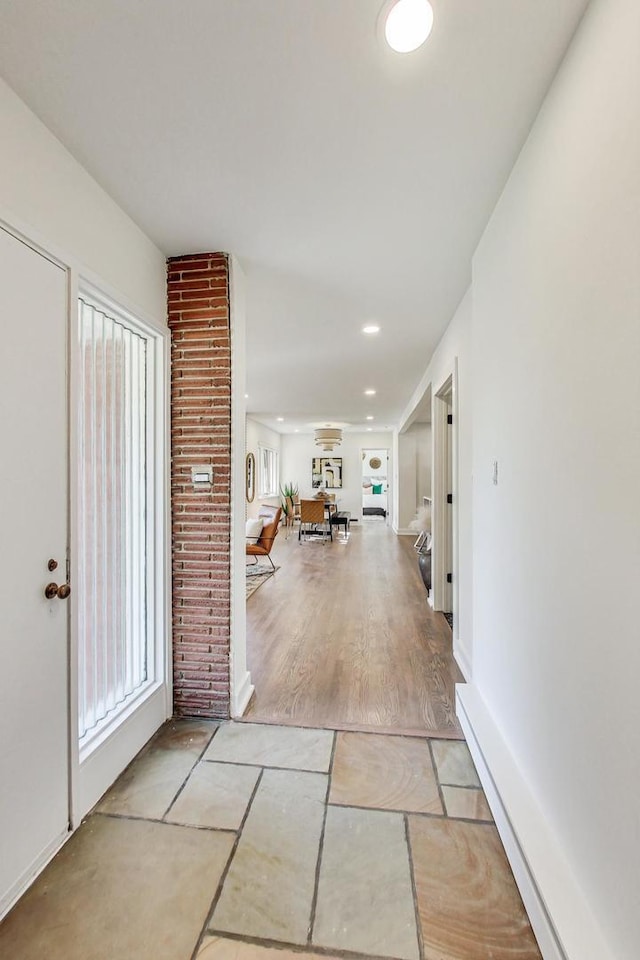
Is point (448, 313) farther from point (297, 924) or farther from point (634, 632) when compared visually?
point (297, 924)

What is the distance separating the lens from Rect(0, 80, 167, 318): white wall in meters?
1.23

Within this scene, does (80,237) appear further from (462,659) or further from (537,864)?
(462,659)

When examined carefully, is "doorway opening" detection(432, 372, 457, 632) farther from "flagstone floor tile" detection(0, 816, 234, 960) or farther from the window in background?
the window in background

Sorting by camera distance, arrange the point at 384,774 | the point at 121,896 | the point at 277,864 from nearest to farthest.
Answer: the point at 121,896 → the point at 277,864 → the point at 384,774

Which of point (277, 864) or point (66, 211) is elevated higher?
point (66, 211)

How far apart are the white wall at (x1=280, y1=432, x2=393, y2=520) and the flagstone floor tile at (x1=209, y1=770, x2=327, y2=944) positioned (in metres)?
9.08

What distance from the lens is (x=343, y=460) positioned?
1078cm

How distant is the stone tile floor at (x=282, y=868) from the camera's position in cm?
112

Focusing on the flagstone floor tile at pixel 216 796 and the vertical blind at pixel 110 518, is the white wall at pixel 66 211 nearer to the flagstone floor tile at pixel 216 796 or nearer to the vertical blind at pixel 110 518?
the vertical blind at pixel 110 518

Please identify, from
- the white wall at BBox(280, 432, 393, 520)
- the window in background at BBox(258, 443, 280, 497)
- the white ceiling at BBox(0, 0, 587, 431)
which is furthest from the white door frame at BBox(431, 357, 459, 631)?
the white wall at BBox(280, 432, 393, 520)

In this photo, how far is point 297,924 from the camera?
45.9 inches

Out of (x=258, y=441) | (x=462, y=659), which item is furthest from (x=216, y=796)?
(x=258, y=441)

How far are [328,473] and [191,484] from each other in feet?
28.5

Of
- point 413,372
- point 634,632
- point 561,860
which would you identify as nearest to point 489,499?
point 634,632
